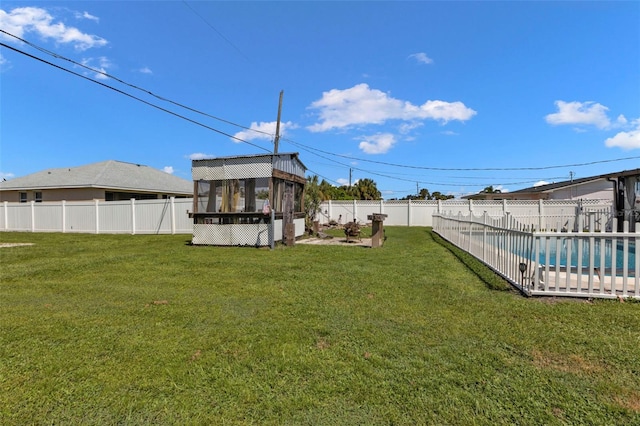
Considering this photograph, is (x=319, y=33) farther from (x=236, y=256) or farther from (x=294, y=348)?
(x=294, y=348)

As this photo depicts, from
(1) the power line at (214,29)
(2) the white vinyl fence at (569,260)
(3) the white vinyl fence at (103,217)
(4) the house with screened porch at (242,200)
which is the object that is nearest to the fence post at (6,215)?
(3) the white vinyl fence at (103,217)

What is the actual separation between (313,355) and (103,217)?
1932cm

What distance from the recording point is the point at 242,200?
11500 millimetres

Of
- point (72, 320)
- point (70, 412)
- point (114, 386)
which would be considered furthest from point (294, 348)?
point (72, 320)

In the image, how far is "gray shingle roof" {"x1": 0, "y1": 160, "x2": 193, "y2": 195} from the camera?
68.0 feet

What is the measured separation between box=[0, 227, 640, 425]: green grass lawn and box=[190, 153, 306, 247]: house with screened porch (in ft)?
17.9

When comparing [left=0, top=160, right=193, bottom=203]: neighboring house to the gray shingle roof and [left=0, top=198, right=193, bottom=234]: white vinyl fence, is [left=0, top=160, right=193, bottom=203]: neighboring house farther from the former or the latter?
[left=0, top=198, right=193, bottom=234]: white vinyl fence

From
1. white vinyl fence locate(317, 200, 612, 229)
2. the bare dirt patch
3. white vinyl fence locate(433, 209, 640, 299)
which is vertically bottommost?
the bare dirt patch

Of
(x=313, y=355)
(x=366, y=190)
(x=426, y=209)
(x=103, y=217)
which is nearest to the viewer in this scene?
(x=313, y=355)

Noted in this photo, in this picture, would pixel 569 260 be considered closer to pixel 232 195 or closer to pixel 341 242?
pixel 341 242

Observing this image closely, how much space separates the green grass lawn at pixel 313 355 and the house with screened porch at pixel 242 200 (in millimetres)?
5469

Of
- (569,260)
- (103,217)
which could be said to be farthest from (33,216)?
(569,260)

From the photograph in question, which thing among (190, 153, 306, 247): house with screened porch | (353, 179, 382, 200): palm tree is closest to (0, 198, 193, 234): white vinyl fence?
(190, 153, 306, 247): house with screened porch

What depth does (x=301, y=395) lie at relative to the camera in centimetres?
237
